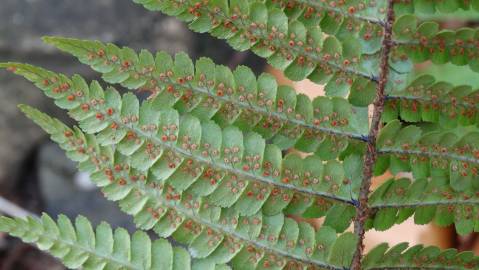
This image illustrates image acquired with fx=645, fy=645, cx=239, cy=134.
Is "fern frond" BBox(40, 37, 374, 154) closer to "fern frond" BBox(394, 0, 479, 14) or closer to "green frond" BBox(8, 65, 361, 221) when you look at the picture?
"green frond" BBox(8, 65, 361, 221)

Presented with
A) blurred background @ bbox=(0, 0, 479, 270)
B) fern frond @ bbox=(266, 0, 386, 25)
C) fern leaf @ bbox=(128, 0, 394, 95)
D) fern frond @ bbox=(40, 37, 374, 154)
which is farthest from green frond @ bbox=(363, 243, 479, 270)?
blurred background @ bbox=(0, 0, 479, 270)

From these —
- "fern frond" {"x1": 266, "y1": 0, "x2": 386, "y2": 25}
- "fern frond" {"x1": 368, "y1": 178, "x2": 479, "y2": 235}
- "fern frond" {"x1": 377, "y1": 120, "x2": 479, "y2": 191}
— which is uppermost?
"fern frond" {"x1": 266, "y1": 0, "x2": 386, "y2": 25}

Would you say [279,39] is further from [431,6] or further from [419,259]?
[419,259]

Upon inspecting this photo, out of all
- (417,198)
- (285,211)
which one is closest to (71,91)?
(285,211)

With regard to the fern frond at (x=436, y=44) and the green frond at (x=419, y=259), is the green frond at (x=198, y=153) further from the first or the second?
the fern frond at (x=436, y=44)

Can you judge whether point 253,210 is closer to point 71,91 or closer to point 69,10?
point 71,91

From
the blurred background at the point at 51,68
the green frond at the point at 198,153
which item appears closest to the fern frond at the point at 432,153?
the green frond at the point at 198,153
